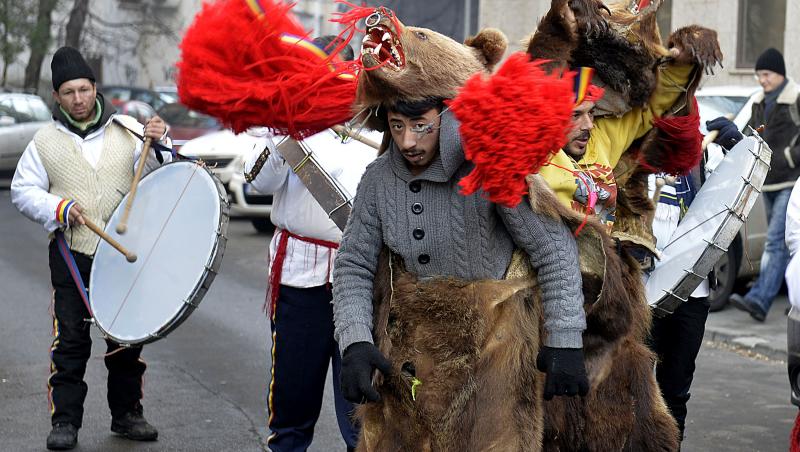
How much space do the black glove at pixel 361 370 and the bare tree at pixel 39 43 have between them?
91.4ft

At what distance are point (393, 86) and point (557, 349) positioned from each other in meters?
0.90

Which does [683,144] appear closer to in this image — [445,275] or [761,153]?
[761,153]

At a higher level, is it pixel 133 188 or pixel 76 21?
pixel 133 188

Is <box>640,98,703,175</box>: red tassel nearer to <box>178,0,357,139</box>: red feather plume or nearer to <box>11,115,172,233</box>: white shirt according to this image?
<box>178,0,357,139</box>: red feather plume

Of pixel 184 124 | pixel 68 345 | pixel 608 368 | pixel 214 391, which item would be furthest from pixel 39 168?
pixel 184 124

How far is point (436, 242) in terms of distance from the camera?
12.1 feet

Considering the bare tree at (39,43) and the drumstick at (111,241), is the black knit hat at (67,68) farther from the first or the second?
the bare tree at (39,43)

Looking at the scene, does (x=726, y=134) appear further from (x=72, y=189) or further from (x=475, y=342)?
(x=72, y=189)

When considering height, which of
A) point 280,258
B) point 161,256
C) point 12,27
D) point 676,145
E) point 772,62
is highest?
point 676,145

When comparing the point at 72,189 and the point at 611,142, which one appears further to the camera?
the point at 72,189

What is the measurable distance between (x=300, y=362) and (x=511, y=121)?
204 centimetres

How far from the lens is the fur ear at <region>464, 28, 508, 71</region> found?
12.7 ft

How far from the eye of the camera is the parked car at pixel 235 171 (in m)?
14.5

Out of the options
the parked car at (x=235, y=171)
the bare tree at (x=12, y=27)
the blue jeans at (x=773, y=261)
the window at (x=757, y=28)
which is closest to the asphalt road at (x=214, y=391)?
the blue jeans at (x=773, y=261)
